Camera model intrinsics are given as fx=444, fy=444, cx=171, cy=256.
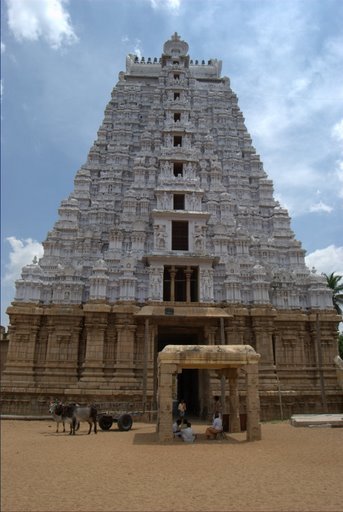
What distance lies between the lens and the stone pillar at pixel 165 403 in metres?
15.9

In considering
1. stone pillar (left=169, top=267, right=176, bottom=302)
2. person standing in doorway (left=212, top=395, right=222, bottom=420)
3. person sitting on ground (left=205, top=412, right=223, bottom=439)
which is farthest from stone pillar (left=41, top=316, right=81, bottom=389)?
person sitting on ground (left=205, top=412, right=223, bottom=439)

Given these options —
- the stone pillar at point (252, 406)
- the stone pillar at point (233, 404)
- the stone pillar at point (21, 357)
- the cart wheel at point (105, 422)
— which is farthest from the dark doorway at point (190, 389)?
the stone pillar at point (252, 406)

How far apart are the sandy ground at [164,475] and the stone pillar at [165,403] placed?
1.77 ft

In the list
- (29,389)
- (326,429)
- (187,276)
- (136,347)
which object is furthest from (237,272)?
(29,389)

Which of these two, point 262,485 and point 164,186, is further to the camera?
point 164,186

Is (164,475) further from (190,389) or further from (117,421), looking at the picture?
(190,389)

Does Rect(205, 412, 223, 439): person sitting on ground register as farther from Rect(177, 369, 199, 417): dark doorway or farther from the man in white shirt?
Rect(177, 369, 199, 417): dark doorway

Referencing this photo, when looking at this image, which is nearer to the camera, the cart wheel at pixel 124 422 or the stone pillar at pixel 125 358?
the cart wheel at pixel 124 422

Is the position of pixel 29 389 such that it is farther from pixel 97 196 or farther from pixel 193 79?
pixel 193 79

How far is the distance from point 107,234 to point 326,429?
61.8 ft

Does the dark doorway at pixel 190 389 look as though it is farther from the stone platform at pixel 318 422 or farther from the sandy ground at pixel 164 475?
the sandy ground at pixel 164 475

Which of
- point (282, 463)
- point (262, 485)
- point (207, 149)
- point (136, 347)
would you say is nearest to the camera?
point (262, 485)

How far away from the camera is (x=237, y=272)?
29156mm

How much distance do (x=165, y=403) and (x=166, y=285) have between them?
48.3ft
